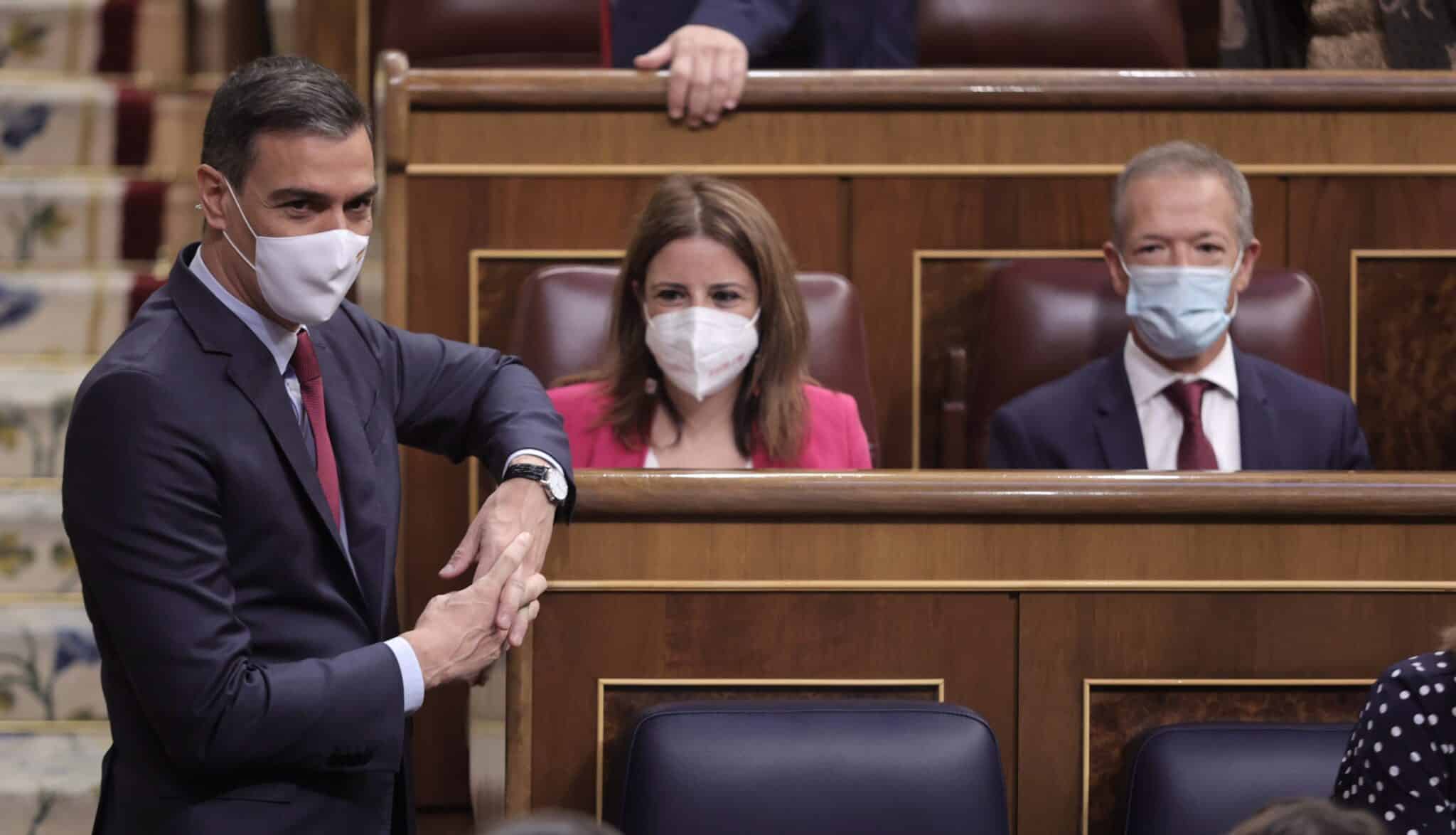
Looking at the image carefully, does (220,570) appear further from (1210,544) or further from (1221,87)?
(1221,87)

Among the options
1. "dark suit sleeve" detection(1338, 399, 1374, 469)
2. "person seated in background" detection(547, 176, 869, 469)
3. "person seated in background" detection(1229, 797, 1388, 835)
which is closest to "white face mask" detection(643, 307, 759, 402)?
"person seated in background" detection(547, 176, 869, 469)

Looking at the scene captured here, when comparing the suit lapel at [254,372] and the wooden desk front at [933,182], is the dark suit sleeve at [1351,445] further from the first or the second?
the suit lapel at [254,372]

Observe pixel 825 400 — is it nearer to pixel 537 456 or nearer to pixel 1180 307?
pixel 1180 307

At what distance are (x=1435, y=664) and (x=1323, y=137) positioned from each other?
2.28ft

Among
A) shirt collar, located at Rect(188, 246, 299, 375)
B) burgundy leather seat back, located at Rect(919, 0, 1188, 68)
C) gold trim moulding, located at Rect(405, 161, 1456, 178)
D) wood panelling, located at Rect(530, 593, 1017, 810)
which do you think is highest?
burgundy leather seat back, located at Rect(919, 0, 1188, 68)

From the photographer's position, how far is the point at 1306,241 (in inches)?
50.7

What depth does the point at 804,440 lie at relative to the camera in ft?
3.53

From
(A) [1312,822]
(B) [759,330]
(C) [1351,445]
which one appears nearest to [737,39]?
(B) [759,330]

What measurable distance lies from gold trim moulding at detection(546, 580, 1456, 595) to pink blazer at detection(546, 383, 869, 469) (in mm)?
285

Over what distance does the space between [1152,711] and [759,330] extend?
1.25ft

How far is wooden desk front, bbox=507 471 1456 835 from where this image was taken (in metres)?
0.79

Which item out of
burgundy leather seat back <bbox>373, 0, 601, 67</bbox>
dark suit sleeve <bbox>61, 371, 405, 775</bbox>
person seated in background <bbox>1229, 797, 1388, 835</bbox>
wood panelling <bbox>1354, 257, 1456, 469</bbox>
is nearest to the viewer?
person seated in background <bbox>1229, 797, 1388, 835</bbox>

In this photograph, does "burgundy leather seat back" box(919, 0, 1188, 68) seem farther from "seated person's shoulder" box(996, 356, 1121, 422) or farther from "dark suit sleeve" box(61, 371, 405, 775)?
"dark suit sleeve" box(61, 371, 405, 775)

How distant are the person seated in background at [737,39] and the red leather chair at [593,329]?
0.16 m
